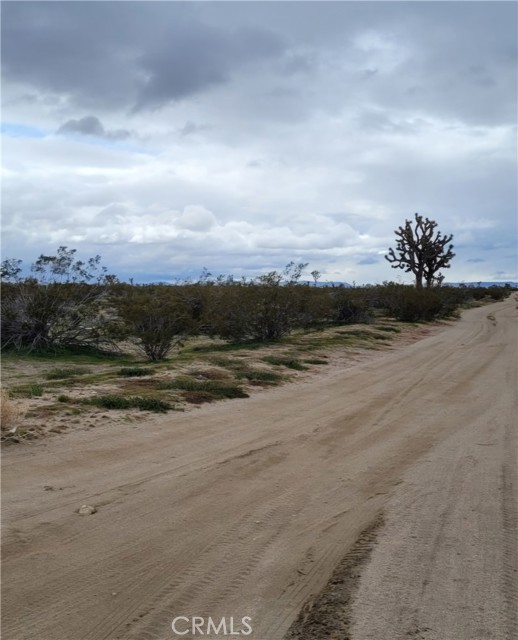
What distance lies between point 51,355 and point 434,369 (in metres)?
11.0

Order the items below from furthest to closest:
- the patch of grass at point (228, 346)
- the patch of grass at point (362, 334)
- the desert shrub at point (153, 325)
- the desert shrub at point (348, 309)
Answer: the desert shrub at point (348, 309), the patch of grass at point (362, 334), the patch of grass at point (228, 346), the desert shrub at point (153, 325)

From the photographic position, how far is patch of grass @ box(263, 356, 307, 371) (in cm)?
1566

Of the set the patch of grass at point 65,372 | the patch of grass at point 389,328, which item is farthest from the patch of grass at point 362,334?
the patch of grass at point 65,372

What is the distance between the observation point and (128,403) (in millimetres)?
9867

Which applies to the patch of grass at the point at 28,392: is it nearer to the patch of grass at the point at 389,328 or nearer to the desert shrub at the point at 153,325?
the desert shrub at the point at 153,325

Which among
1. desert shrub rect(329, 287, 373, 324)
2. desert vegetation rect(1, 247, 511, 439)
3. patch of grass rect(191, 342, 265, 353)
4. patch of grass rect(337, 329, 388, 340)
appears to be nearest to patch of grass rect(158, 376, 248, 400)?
desert vegetation rect(1, 247, 511, 439)

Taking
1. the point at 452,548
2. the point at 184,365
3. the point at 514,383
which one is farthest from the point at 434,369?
the point at 452,548

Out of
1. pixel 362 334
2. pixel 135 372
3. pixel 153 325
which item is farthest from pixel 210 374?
pixel 362 334

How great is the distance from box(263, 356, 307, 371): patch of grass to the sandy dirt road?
18.3 ft

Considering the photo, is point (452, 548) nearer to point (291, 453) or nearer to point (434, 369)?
point (291, 453)

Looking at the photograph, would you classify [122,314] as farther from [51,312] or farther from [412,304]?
[412,304]

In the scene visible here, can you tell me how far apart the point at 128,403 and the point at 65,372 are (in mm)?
5462
